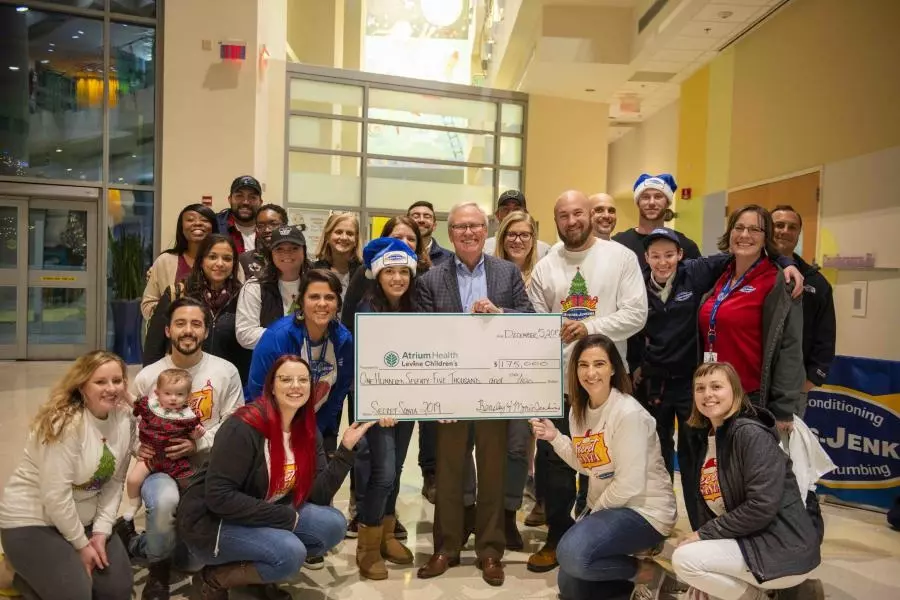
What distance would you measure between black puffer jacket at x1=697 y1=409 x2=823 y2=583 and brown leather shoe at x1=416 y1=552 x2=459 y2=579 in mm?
1241

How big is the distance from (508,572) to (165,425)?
179 centimetres

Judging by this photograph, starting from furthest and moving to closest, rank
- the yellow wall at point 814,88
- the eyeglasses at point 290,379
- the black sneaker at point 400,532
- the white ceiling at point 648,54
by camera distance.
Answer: the white ceiling at point 648,54 < the yellow wall at point 814,88 < the black sneaker at point 400,532 < the eyeglasses at point 290,379

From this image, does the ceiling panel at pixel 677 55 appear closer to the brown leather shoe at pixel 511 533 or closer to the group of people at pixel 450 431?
the group of people at pixel 450 431

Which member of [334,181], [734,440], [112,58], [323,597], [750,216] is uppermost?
[112,58]

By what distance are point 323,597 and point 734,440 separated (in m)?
1.92

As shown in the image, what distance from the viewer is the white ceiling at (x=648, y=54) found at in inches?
297

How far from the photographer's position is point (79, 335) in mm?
9195

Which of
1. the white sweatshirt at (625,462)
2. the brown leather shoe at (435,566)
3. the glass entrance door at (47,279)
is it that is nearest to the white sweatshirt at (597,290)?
the white sweatshirt at (625,462)

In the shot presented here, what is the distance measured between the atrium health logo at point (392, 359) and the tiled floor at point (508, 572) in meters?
1.05

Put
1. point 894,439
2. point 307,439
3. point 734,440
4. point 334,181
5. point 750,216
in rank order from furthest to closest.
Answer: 1. point 334,181
2. point 894,439
3. point 750,216
4. point 307,439
5. point 734,440

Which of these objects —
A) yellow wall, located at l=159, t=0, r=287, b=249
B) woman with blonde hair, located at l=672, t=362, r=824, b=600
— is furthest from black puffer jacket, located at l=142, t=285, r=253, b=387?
yellow wall, located at l=159, t=0, r=287, b=249

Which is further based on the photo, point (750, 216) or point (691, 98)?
point (691, 98)

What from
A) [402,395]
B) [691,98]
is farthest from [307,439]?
[691,98]

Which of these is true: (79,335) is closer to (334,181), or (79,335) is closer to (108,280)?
(108,280)
